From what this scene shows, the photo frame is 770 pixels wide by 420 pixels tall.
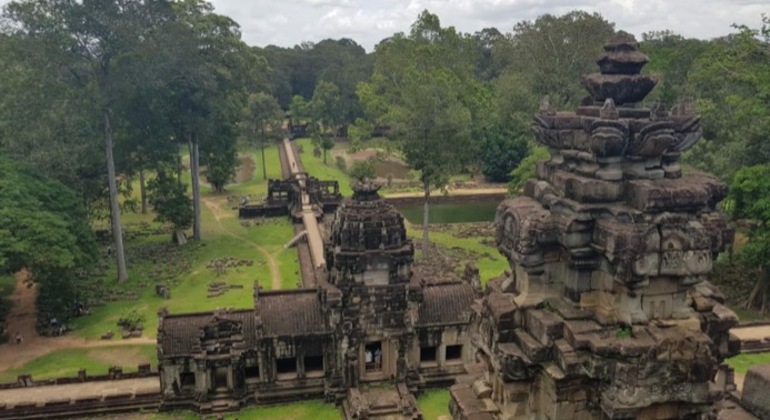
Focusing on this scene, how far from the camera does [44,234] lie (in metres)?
25.0

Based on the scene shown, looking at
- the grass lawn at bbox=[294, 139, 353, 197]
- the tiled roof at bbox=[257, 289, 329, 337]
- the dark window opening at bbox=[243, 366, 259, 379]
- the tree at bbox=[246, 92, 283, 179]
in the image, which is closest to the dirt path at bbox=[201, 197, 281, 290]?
the tiled roof at bbox=[257, 289, 329, 337]

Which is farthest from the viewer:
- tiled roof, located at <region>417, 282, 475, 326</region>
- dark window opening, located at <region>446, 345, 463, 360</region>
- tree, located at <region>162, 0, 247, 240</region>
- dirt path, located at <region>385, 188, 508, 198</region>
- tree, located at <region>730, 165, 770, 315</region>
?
dirt path, located at <region>385, 188, 508, 198</region>

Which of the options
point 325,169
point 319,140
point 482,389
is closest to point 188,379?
point 482,389

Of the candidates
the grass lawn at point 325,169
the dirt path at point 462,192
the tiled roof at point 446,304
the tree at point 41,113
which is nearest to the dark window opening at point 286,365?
the tiled roof at point 446,304

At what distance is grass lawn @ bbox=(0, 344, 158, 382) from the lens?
23469 mm

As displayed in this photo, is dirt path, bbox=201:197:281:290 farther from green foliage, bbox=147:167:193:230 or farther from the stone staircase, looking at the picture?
the stone staircase

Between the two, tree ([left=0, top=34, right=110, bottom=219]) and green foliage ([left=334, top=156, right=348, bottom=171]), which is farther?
green foliage ([left=334, top=156, right=348, bottom=171])

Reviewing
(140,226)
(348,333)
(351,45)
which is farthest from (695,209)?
(351,45)

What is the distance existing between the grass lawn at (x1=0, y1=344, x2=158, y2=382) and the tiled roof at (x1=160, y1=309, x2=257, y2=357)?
4.34m

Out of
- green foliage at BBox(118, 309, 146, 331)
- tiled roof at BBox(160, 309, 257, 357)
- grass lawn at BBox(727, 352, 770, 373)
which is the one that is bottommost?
grass lawn at BBox(727, 352, 770, 373)

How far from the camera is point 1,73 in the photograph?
30.8m

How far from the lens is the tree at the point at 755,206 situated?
977 inches

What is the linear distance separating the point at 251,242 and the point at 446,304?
74.9ft

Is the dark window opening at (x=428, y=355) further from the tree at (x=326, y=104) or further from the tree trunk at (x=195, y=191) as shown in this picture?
the tree at (x=326, y=104)
